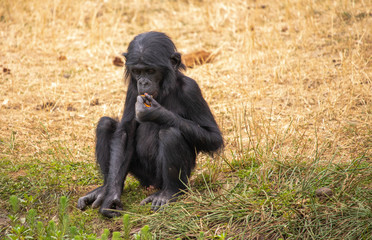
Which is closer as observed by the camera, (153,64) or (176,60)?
(153,64)

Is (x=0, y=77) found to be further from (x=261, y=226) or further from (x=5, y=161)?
(x=261, y=226)

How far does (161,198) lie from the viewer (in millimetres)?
4352

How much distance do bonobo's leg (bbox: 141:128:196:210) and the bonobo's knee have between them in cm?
76

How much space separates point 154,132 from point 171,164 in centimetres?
54

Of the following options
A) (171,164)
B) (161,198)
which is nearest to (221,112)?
(171,164)

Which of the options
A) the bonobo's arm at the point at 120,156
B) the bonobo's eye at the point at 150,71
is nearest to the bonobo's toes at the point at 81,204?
the bonobo's arm at the point at 120,156

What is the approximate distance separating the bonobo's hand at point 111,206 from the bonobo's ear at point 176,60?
5.01ft

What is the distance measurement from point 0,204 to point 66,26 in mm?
7479

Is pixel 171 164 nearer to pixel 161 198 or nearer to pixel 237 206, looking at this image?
pixel 161 198

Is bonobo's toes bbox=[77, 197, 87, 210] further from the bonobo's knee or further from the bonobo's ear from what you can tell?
the bonobo's ear

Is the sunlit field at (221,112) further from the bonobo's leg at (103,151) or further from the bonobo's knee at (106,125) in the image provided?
the bonobo's knee at (106,125)

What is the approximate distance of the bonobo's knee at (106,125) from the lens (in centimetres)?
487

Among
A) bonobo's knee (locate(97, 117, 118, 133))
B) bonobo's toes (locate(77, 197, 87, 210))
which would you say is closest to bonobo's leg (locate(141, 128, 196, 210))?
bonobo's toes (locate(77, 197, 87, 210))

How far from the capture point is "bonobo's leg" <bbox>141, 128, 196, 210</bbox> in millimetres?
4336
